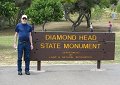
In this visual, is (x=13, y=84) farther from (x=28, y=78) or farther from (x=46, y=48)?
(x=46, y=48)

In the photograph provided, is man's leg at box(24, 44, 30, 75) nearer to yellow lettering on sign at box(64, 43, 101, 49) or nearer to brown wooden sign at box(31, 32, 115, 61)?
brown wooden sign at box(31, 32, 115, 61)

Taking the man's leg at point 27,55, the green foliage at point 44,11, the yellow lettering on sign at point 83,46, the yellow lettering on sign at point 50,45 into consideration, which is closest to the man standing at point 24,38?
the man's leg at point 27,55

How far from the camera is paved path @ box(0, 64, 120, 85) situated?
11914 mm

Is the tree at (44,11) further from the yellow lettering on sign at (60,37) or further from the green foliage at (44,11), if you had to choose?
the yellow lettering on sign at (60,37)

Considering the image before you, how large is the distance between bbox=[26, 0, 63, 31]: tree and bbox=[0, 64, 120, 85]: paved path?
1750 inches

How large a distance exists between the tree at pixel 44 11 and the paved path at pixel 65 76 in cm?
4444

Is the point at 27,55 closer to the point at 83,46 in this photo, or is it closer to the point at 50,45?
the point at 50,45

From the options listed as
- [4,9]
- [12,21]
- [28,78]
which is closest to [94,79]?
[28,78]

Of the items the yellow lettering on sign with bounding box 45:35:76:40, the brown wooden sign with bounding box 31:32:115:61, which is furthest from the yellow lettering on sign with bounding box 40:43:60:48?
the yellow lettering on sign with bounding box 45:35:76:40

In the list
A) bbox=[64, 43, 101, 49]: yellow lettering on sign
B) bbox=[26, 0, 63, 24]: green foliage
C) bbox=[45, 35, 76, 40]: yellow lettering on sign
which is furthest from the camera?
bbox=[26, 0, 63, 24]: green foliage

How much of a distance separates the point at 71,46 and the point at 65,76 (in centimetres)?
140

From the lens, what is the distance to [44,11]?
195 ft

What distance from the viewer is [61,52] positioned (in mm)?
14070

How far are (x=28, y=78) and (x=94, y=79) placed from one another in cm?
177
